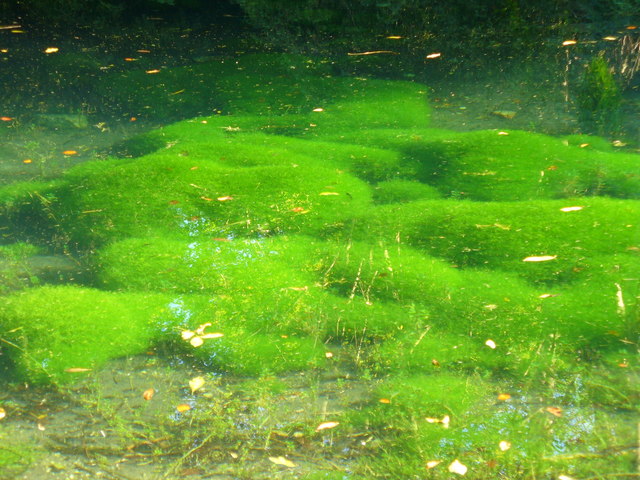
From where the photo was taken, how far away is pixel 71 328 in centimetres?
339

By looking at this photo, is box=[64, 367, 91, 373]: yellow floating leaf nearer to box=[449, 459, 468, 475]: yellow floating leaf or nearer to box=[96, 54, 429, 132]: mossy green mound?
box=[449, 459, 468, 475]: yellow floating leaf

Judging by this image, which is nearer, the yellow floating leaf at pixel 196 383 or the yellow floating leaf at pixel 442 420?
the yellow floating leaf at pixel 442 420

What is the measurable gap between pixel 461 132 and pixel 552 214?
6.15 ft

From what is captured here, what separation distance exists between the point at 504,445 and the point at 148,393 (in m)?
1.67

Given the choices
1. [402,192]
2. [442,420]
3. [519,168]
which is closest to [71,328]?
[442,420]

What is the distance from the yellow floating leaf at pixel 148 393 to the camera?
119 inches

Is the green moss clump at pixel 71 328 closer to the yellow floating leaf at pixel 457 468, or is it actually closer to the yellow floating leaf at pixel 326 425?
the yellow floating leaf at pixel 326 425

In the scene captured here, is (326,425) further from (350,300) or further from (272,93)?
(272,93)

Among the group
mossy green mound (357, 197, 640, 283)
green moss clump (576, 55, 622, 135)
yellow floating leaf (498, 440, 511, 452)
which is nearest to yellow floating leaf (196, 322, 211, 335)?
mossy green mound (357, 197, 640, 283)

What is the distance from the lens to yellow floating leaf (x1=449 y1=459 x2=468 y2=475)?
253cm

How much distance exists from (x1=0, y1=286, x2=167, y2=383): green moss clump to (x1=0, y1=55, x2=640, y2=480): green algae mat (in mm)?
11

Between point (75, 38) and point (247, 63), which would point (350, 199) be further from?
point (75, 38)

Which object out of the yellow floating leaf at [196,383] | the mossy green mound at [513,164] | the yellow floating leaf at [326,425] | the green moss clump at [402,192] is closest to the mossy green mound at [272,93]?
the mossy green mound at [513,164]

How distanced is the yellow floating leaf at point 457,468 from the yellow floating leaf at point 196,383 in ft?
4.14
